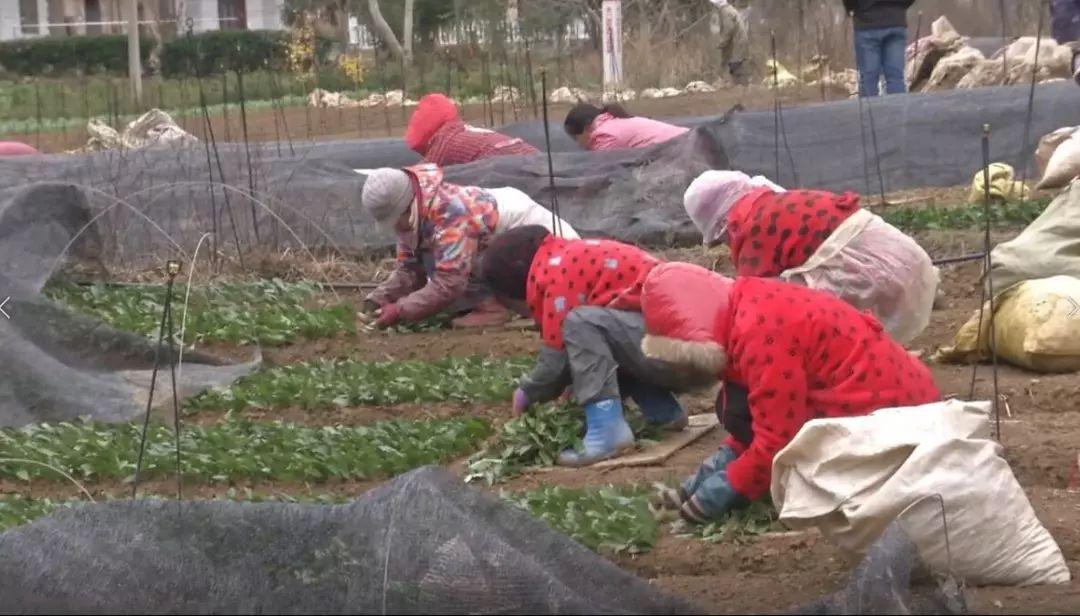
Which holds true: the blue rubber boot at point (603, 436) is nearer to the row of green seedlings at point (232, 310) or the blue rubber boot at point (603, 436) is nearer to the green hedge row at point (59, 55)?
the row of green seedlings at point (232, 310)

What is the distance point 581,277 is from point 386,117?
12.9 m

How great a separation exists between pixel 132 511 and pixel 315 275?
A: 598cm

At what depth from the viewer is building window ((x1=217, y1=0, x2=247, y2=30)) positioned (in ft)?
152

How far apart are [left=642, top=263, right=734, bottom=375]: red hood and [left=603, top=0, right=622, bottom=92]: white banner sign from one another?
609 inches

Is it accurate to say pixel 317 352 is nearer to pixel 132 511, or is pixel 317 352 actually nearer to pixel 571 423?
pixel 571 423

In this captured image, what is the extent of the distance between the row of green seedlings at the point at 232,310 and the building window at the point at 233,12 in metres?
37.8

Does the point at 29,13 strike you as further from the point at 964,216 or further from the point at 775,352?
the point at 775,352

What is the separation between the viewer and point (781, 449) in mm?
4180

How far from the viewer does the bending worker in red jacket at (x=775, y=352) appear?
4.18 m

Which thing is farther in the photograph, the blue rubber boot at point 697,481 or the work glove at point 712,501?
the blue rubber boot at point 697,481

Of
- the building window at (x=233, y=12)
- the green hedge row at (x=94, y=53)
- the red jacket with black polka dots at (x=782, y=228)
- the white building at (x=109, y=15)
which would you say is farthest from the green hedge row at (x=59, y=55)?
the red jacket with black polka dots at (x=782, y=228)

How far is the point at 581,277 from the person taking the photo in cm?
557

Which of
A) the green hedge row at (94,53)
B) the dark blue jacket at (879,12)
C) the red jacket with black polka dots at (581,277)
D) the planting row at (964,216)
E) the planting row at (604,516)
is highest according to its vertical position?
the green hedge row at (94,53)

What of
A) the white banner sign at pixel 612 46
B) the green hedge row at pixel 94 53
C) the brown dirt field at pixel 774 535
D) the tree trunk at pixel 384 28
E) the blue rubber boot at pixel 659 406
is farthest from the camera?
the green hedge row at pixel 94 53
